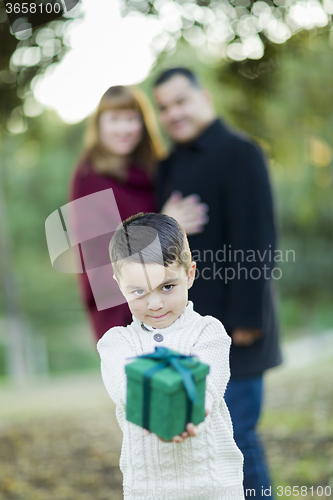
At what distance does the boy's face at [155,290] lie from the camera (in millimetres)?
979

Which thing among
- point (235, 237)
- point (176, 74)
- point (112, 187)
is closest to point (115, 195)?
point (112, 187)

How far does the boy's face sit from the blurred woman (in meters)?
0.21

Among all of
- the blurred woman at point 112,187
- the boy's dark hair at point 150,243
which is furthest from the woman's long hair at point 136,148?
the boy's dark hair at point 150,243

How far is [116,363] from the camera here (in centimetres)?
102

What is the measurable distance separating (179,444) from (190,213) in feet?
2.32

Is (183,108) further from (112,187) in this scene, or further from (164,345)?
(164,345)

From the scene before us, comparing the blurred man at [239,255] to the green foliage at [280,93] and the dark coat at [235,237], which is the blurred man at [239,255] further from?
the green foliage at [280,93]

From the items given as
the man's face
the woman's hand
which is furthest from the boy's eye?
the man's face

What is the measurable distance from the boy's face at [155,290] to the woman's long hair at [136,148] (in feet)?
2.55

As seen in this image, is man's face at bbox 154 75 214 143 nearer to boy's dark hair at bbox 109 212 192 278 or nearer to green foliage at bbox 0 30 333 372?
green foliage at bbox 0 30 333 372

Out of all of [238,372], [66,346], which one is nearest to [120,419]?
[238,372]

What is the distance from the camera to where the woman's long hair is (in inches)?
68.1

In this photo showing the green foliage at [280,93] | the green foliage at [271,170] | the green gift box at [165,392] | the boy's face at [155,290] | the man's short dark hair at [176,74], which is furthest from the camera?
the green foliage at [271,170]

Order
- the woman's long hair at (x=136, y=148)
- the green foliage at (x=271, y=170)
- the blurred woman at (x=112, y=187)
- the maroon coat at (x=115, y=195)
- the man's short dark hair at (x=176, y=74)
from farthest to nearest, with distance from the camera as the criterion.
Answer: the green foliage at (x=271, y=170) < the man's short dark hair at (x=176, y=74) < the woman's long hair at (x=136, y=148) < the maroon coat at (x=115, y=195) < the blurred woman at (x=112, y=187)
